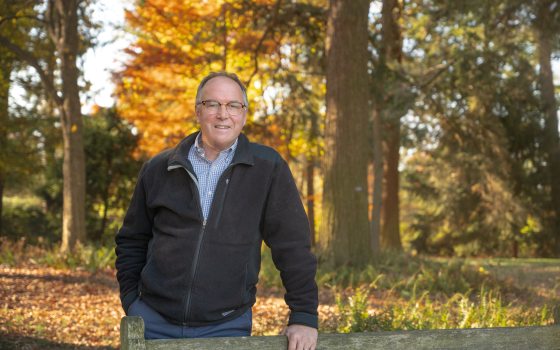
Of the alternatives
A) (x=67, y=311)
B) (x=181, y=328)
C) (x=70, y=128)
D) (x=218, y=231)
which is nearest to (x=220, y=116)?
(x=218, y=231)

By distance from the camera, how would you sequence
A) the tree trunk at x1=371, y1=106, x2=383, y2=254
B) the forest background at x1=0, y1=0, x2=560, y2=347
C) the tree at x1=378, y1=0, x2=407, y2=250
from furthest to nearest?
the tree at x1=378, y1=0, x2=407, y2=250, the tree trunk at x1=371, y1=106, x2=383, y2=254, the forest background at x1=0, y1=0, x2=560, y2=347

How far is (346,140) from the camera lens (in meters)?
11.9

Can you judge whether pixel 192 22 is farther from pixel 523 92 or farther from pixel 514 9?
pixel 523 92

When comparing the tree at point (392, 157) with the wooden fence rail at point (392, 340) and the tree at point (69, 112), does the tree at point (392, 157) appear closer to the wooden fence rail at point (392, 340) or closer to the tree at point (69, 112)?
the tree at point (69, 112)

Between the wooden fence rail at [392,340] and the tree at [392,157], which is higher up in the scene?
the tree at [392,157]

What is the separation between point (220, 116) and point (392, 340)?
112 cm

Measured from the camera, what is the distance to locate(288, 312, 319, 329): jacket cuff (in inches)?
110

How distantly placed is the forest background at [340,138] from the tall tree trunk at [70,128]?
0.04m

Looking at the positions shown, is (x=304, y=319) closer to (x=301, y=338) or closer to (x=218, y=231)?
(x=301, y=338)

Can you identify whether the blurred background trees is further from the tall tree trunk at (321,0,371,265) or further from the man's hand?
the man's hand

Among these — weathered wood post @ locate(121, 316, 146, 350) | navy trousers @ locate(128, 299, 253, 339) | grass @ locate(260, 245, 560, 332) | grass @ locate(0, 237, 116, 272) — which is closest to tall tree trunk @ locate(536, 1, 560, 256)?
grass @ locate(260, 245, 560, 332)

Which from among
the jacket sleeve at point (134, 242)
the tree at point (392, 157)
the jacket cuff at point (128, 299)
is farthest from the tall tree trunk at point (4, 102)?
the jacket cuff at point (128, 299)

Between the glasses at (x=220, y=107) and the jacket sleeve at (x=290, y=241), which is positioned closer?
the jacket sleeve at (x=290, y=241)

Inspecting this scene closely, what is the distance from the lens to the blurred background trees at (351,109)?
40.1ft
